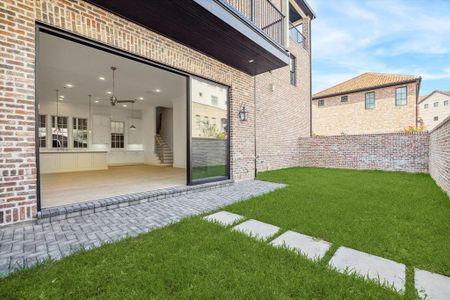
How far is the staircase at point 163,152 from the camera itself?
11.6m

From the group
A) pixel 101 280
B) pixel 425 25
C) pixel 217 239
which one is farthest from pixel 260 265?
pixel 425 25

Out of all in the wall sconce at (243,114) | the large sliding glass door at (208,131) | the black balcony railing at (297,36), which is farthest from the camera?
the black balcony railing at (297,36)

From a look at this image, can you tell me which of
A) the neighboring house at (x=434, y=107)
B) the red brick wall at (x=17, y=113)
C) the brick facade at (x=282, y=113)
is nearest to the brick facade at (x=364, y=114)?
the brick facade at (x=282, y=113)

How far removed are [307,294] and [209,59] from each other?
4.95 meters

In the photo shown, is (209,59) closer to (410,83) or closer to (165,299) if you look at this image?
(165,299)

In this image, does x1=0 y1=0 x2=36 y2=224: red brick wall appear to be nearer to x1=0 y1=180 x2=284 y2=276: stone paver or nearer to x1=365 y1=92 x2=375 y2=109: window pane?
x1=0 y1=180 x2=284 y2=276: stone paver

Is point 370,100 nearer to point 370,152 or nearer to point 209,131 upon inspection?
point 370,152

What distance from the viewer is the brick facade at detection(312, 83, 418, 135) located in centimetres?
1454

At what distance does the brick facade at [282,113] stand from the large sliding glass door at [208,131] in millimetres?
2827

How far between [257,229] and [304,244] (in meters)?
0.61

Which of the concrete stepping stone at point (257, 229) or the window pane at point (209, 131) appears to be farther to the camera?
the window pane at point (209, 131)

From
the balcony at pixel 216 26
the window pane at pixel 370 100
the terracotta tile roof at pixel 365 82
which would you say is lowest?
the balcony at pixel 216 26

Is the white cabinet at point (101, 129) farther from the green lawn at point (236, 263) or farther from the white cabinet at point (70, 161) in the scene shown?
the green lawn at point (236, 263)

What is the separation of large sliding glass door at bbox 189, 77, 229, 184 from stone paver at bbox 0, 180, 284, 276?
1.16m
